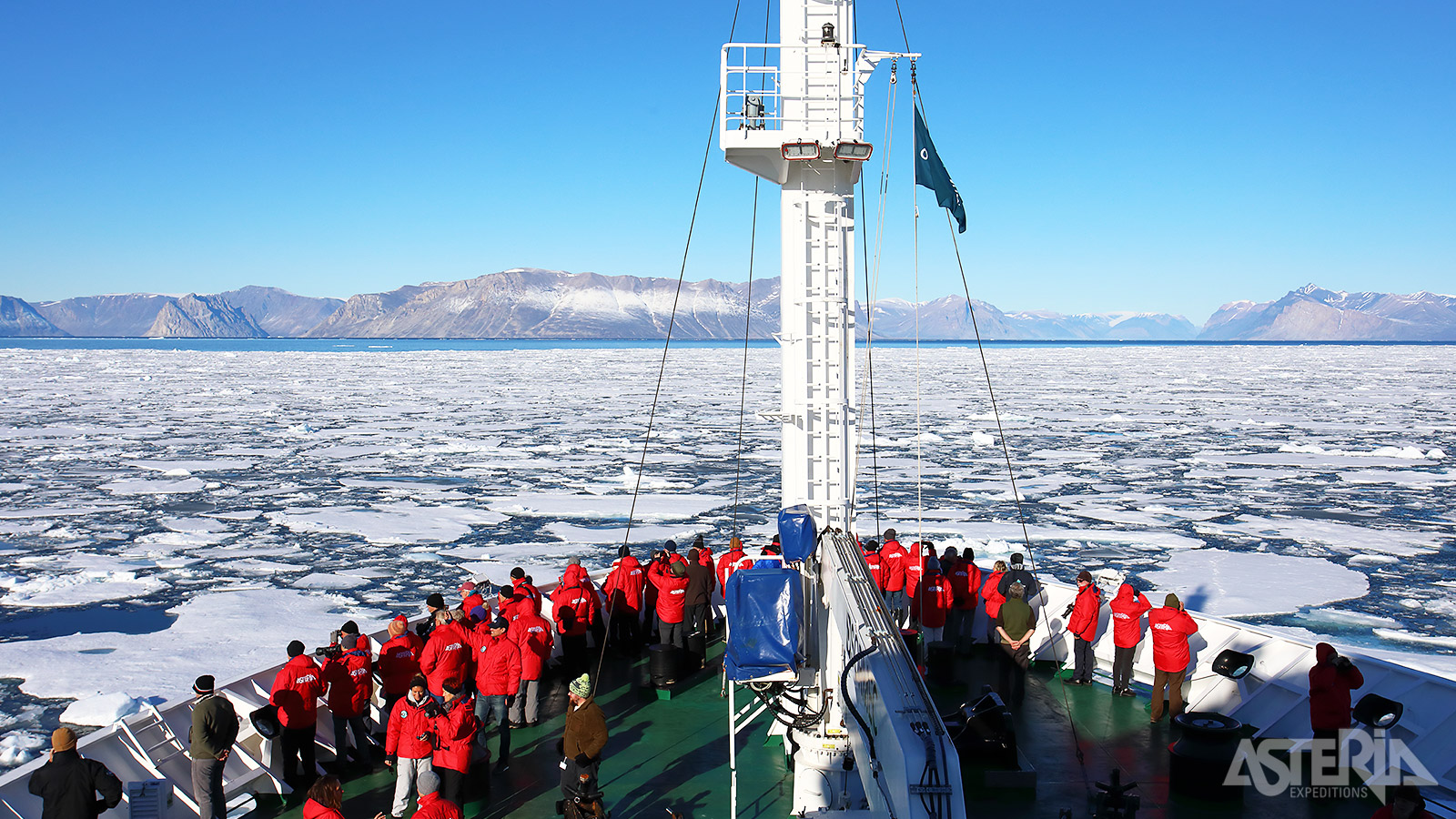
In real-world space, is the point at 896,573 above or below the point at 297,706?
above

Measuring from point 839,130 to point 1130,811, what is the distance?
15.8 ft

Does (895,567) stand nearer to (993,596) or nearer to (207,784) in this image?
(993,596)

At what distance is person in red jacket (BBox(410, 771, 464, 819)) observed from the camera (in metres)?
4.29

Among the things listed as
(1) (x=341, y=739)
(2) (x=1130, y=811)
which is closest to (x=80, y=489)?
(1) (x=341, y=739)

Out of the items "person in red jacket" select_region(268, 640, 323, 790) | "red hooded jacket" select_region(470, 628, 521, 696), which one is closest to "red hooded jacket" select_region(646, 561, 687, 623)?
"red hooded jacket" select_region(470, 628, 521, 696)

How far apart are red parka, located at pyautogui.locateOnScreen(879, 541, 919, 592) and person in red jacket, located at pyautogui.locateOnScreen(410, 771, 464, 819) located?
16.9ft

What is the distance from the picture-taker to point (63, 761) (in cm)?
486

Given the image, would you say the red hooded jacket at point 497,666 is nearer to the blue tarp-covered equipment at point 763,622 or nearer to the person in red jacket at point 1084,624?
the blue tarp-covered equipment at point 763,622

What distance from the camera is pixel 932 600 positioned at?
8938 millimetres

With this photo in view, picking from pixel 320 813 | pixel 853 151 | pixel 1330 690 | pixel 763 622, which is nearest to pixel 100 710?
pixel 320 813

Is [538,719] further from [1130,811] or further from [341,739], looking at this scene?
[1130,811]

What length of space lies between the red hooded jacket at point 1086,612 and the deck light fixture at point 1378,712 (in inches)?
78.2

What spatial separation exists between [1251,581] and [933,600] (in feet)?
18.8

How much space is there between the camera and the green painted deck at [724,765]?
20.0 ft
